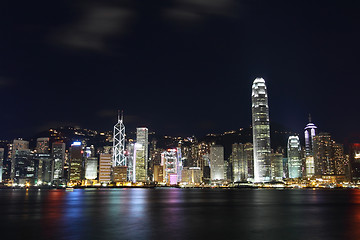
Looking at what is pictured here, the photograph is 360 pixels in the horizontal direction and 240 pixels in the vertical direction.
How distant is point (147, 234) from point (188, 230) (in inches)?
197

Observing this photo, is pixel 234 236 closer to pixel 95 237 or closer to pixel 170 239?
pixel 170 239

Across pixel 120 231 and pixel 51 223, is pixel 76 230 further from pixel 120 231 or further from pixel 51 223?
pixel 51 223

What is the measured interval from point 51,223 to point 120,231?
41.9ft

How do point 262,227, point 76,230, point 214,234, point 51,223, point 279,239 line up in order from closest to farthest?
point 279,239, point 214,234, point 76,230, point 262,227, point 51,223

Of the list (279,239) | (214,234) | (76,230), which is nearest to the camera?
(279,239)

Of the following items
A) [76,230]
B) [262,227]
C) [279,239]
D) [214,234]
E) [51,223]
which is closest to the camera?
[279,239]

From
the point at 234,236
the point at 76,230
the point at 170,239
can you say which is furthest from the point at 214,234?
the point at 76,230

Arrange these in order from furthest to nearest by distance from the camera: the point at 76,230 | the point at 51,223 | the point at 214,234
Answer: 1. the point at 51,223
2. the point at 76,230
3. the point at 214,234

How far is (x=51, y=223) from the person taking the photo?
45.2 metres

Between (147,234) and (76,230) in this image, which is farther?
(76,230)

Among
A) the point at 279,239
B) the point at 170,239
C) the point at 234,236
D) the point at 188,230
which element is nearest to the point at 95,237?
the point at 170,239

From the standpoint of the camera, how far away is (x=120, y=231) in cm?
3725

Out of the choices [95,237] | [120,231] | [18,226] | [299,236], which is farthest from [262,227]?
[18,226]

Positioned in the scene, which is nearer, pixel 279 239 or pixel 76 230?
pixel 279 239
